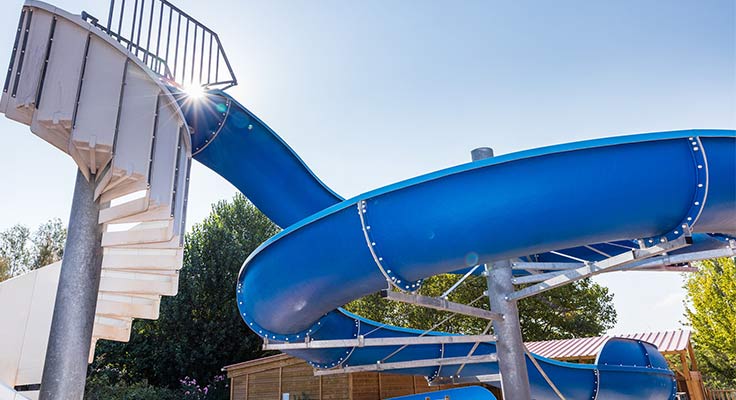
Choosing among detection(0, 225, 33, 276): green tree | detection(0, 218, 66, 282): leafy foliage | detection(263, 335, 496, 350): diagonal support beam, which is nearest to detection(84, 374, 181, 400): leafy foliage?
detection(263, 335, 496, 350): diagonal support beam

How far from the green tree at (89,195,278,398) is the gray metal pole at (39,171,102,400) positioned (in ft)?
44.3

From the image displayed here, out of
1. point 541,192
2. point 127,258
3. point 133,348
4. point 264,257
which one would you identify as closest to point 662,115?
point 541,192

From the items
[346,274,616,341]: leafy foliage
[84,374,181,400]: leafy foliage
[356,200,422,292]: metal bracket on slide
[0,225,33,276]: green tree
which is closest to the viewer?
[356,200,422,292]: metal bracket on slide

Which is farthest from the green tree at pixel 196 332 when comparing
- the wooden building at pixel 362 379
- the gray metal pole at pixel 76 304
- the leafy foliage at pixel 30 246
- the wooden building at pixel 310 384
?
the gray metal pole at pixel 76 304

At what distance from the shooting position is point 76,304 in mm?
3619

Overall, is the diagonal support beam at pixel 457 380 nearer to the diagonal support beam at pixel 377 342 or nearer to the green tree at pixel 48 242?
the diagonal support beam at pixel 377 342

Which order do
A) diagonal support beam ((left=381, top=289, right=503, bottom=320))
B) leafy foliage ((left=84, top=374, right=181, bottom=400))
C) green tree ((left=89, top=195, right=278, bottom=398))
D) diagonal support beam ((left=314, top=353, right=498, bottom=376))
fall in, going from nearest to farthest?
diagonal support beam ((left=381, top=289, right=503, bottom=320))
diagonal support beam ((left=314, top=353, right=498, bottom=376))
leafy foliage ((left=84, top=374, right=181, bottom=400))
green tree ((left=89, top=195, right=278, bottom=398))

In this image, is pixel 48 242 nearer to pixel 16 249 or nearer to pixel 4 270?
pixel 16 249

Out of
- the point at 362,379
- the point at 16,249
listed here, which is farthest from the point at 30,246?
the point at 362,379

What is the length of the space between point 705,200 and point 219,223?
17591 millimetres

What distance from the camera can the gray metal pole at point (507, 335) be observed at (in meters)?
3.97

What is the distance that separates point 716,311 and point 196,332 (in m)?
18.3

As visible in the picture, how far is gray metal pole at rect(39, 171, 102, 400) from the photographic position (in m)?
3.46

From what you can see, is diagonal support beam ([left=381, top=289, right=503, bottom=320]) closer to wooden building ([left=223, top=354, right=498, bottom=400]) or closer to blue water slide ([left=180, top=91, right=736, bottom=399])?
blue water slide ([left=180, top=91, right=736, bottom=399])
